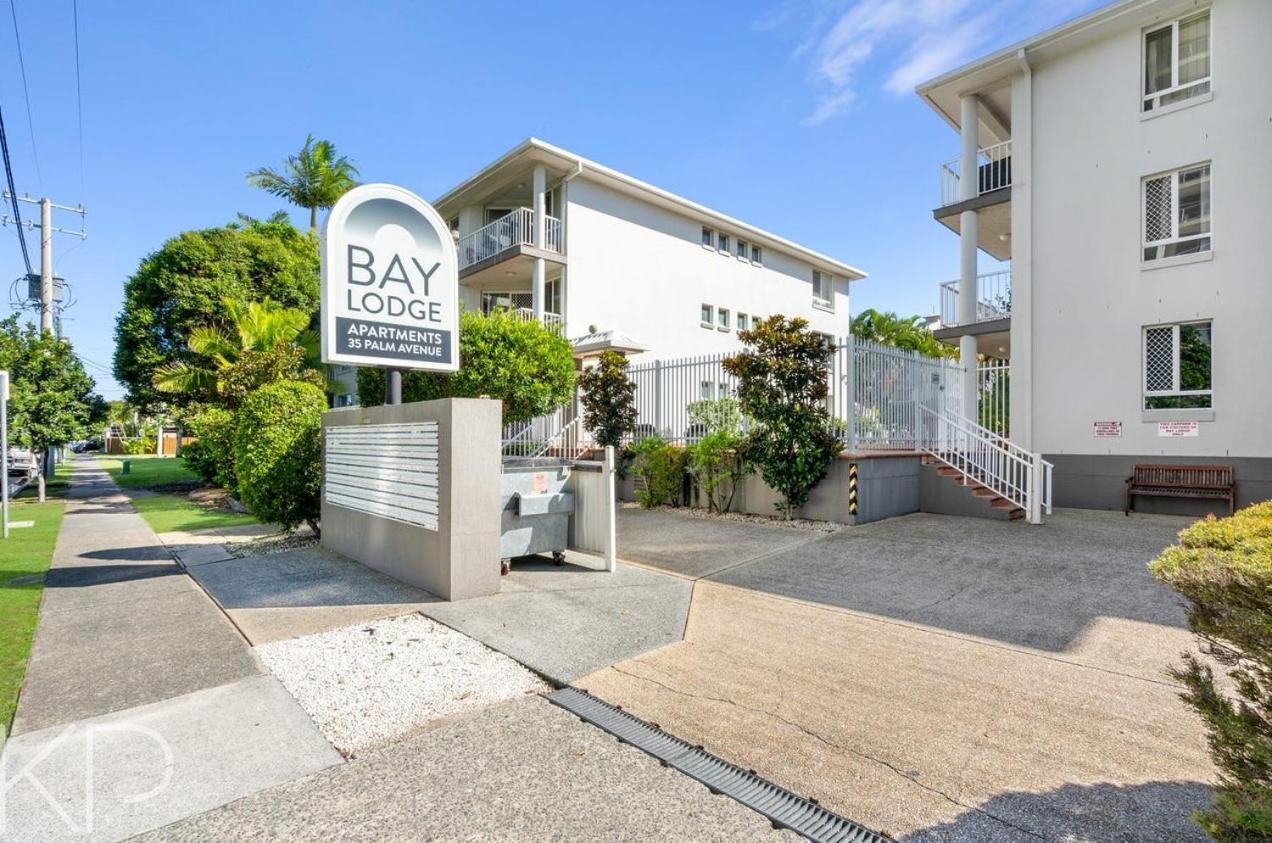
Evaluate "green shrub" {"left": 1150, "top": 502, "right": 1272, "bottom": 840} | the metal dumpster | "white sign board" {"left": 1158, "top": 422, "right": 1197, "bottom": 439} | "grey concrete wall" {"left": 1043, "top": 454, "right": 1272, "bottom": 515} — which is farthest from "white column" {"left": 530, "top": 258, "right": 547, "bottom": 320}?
"green shrub" {"left": 1150, "top": 502, "right": 1272, "bottom": 840}

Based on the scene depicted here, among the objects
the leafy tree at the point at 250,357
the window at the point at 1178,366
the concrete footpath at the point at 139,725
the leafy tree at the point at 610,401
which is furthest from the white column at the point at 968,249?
the concrete footpath at the point at 139,725

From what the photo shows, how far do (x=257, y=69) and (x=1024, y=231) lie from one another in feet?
51.6

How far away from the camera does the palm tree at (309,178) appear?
26797 mm

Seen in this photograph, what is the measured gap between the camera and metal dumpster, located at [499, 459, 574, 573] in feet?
22.5

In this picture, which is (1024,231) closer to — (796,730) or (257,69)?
(796,730)

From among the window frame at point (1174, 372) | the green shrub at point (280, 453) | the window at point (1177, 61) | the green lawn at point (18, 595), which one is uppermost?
the window at point (1177, 61)

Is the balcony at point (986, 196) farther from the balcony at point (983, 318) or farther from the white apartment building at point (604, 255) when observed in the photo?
the white apartment building at point (604, 255)

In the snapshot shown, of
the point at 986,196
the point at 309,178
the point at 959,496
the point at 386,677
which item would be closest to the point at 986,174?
the point at 986,196

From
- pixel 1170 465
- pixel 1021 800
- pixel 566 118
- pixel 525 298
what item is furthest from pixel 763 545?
pixel 525 298

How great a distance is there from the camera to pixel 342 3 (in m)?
9.46

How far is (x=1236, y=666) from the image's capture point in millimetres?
2102

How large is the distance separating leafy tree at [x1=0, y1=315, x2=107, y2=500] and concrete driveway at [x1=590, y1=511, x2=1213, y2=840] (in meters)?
18.0

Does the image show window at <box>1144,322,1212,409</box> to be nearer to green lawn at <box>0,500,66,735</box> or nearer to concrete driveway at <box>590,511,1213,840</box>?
concrete driveway at <box>590,511,1213,840</box>

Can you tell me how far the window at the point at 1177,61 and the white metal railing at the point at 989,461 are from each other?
23.8ft
